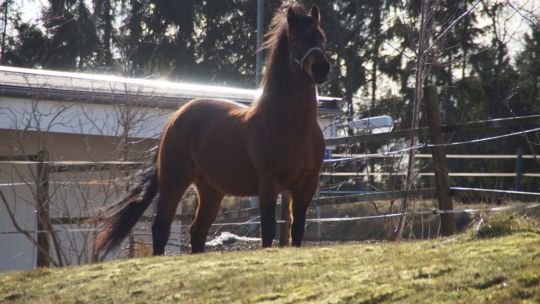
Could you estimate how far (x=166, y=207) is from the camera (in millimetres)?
10008

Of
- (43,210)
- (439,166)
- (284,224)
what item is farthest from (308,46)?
(43,210)

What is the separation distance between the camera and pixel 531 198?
8.55 m

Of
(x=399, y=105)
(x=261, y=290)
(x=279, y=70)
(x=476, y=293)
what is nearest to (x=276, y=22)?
(x=279, y=70)

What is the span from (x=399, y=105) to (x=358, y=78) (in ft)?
10.4

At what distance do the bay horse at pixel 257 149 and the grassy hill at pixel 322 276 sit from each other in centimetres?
95

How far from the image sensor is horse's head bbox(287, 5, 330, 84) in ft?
26.9

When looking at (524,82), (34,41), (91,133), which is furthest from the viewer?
(34,41)

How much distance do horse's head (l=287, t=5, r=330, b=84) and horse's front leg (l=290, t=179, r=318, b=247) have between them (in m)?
0.98

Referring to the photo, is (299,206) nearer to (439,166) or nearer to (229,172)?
(229,172)

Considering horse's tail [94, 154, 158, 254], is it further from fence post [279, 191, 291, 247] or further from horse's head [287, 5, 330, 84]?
horse's head [287, 5, 330, 84]

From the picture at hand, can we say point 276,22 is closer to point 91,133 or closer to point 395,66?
point 91,133

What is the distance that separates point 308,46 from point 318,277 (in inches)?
108

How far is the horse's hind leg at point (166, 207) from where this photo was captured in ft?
32.8

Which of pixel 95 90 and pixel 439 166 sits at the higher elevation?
pixel 95 90
